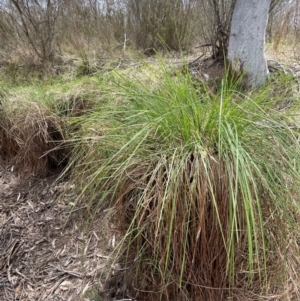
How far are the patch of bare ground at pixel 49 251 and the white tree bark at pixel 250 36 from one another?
162 cm

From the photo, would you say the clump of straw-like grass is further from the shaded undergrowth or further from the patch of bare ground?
the shaded undergrowth

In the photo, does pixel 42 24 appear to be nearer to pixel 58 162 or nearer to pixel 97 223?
pixel 58 162

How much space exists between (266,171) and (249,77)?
→ 1.51 metres

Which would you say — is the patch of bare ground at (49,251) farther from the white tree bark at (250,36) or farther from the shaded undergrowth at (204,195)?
the white tree bark at (250,36)

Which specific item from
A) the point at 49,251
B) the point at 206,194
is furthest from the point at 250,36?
the point at 49,251

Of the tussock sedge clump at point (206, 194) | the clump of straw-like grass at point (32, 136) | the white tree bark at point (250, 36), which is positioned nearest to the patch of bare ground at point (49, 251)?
the clump of straw-like grass at point (32, 136)

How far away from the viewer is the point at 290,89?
6.31 feet

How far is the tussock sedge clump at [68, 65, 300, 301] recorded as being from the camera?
88 centimetres

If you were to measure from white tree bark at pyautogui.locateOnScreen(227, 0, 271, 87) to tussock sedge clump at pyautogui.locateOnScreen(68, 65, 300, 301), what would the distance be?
49.3 inches

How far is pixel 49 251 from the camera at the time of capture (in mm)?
1736

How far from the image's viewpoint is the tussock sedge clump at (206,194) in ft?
2.89

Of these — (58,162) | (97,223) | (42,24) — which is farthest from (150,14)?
(97,223)

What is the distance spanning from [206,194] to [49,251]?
1.28 meters

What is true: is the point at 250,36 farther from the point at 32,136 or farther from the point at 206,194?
the point at 32,136
